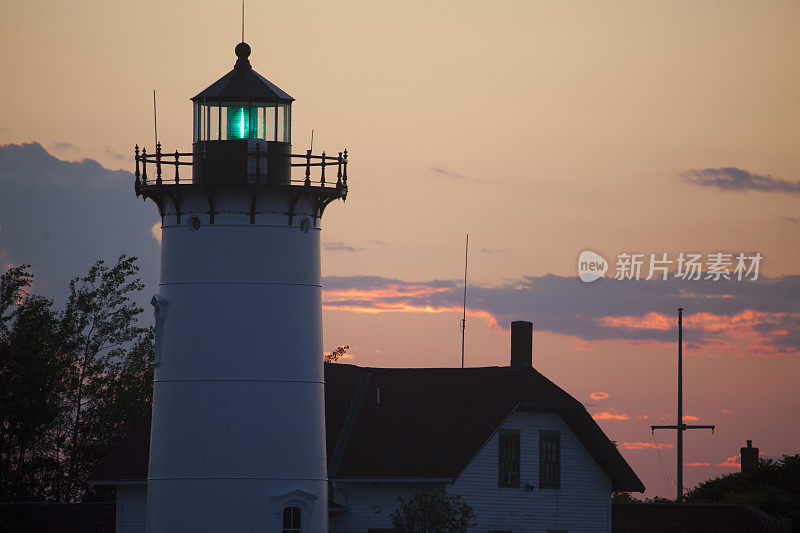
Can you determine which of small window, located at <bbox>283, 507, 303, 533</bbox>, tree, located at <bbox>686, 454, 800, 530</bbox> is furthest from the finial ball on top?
tree, located at <bbox>686, 454, 800, 530</bbox>

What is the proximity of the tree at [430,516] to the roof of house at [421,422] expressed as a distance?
1.11m

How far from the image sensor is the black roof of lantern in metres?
34.7

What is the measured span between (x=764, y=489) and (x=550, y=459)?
13.7 m

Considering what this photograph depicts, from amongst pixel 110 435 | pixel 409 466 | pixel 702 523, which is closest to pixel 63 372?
pixel 110 435

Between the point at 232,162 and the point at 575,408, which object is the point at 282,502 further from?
the point at 575,408

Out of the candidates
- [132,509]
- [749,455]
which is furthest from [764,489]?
[132,509]

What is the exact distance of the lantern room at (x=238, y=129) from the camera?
34.5 m

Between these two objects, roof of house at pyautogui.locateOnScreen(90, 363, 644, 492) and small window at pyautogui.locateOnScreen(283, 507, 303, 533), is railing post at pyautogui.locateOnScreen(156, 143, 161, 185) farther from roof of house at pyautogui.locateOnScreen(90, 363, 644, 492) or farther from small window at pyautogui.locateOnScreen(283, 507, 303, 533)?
roof of house at pyautogui.locateOnScreen(90, 363, 644, 492)

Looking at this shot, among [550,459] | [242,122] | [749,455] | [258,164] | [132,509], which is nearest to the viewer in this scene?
[258,164]

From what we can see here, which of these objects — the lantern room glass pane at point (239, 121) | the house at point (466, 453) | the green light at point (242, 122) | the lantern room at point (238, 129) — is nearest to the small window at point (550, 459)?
the house at point (466, 453)

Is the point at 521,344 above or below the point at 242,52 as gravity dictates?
below

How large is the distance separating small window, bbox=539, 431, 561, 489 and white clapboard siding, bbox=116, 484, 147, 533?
11.0m

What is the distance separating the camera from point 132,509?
42.5 m

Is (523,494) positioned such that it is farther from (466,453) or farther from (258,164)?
(258,164)
